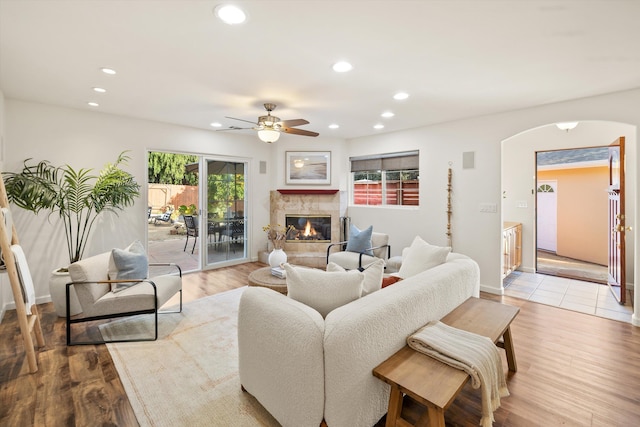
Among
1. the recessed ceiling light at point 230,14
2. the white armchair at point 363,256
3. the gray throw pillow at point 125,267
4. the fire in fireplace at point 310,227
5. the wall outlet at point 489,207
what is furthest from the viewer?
the fire in fireplace at point 310,227

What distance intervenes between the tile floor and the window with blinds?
2.07 meters

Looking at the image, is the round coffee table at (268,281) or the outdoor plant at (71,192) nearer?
the round coffee table at (268,281)

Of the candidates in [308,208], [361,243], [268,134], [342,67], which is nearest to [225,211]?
[308,208]

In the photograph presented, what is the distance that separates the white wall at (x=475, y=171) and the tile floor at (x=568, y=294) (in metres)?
0.33

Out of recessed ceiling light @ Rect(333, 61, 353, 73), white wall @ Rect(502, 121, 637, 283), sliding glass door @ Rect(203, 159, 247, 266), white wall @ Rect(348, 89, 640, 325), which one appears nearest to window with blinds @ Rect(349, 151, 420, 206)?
white wall @ Rect(348, 89, 640, 325)

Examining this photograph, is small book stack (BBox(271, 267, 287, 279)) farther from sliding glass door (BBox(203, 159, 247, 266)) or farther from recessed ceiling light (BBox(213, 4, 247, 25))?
recessed ceiling light (BBox(213, 4, 247, 25))

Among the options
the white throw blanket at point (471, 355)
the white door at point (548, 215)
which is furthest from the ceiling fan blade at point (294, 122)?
the white door at point (548, 215)

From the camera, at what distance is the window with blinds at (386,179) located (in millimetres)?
5449

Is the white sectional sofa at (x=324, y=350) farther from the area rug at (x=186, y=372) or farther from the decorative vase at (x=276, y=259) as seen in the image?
the decorative vase at (x=276, y=259)

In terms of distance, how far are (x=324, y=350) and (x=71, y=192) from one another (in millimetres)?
4003

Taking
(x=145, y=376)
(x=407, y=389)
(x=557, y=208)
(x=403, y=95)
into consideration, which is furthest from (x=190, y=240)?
(x=557, y=208)

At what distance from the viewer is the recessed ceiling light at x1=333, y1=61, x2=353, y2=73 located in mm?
2623

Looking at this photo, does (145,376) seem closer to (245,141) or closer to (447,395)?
(447,395)

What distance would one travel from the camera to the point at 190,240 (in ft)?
28.1
